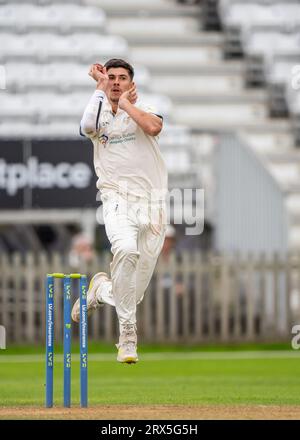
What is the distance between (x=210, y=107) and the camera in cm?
2536

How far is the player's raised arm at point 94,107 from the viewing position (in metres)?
10.7

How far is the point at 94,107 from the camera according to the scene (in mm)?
10703

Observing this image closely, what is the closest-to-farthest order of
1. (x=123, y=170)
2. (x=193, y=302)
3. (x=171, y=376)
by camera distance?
(x=123, y=170) < (x=171, y=376) < (x=193, y=302)

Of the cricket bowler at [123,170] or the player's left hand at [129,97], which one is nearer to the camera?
the player's left hand at [129,97]

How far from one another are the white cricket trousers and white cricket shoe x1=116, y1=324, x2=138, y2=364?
10 centimetres

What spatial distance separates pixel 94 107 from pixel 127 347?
1848 mm

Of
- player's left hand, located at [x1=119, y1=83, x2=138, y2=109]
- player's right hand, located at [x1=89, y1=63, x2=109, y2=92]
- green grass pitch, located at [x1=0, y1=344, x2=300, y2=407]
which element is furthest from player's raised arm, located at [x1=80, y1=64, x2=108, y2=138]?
green grass pitch, located at [x1=0, y1=344, x2=300, y2=407]

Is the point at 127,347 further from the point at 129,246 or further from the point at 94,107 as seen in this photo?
the point at 94,107

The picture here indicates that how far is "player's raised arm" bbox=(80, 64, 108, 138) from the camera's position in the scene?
1067cm

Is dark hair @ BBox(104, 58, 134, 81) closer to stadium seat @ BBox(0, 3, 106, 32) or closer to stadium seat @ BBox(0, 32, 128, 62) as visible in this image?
stadium seat @ BBox(0, 32, 128, 62)

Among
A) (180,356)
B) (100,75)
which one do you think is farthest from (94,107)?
(180,356)

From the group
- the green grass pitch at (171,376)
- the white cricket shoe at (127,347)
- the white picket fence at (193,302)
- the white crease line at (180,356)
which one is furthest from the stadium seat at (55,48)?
the white cricket shoe at (127,347)

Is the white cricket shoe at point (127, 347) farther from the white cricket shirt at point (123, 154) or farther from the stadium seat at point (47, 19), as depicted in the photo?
the stadium seat at point (47, 19)

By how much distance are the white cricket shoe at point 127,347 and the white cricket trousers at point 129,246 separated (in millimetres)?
101
